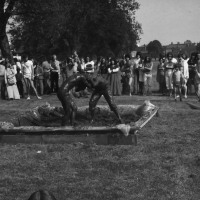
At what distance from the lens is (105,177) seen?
6.54m

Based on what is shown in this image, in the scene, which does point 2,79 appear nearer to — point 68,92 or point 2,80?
point 2,80

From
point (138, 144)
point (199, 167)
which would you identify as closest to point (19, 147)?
point (138, 144)

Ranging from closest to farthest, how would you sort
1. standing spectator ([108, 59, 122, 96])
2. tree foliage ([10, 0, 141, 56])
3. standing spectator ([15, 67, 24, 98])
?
standing spectator ([15, 67, 24, 98]) < standing spectator ([108, 59, 122, 96]) < tree foliage ([10, 0, 141, 56])

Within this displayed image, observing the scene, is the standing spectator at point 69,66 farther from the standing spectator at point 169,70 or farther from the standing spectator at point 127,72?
the standing spectator at point 169,70

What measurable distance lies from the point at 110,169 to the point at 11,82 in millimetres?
11538

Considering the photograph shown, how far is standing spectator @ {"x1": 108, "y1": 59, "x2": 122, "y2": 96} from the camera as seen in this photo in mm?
18797

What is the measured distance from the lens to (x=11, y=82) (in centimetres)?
1778

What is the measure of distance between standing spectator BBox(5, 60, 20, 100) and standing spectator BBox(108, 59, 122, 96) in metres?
3.97

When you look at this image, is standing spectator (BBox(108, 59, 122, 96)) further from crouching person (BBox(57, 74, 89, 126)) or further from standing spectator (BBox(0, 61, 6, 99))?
crouching person (BBox(57, 74, 89, 126))

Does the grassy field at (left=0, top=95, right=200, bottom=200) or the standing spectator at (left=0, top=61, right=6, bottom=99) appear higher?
the standing spectator at (left=0, top=61, right=6, bottom=99)

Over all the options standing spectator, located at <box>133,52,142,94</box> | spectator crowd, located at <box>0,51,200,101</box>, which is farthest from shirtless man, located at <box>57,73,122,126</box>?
standing spectator, located at <box>133,52,142,94</box>

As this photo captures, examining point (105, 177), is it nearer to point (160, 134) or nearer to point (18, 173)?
point (18, 173)

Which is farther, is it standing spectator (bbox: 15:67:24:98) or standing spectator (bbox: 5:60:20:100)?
standing spectator (bbox: 15:67:24:98)

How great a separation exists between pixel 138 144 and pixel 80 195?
3265 mm
